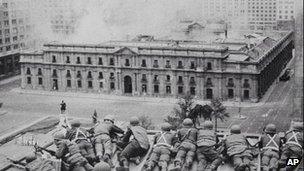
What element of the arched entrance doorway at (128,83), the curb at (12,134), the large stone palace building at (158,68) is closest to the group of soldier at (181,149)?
the curb at (12,134)

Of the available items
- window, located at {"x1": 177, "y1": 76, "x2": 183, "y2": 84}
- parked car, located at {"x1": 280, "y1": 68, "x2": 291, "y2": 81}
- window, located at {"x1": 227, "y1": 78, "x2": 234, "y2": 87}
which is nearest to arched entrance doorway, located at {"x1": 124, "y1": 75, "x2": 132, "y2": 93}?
window, located at {"x1": 177, "y1": 76, "x2": 183, "y2": 84}

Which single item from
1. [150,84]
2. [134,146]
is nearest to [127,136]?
[134,146]

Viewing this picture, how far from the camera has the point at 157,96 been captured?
4085 inches

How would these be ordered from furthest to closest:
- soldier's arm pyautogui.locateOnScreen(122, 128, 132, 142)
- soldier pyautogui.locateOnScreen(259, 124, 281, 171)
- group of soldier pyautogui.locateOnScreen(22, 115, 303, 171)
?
soldier's arm pyautogui.locateOnScreen(122, 128, 132, 142)
group of soldier pyautogui.locateOnScreen(22, 115, 303, 171)
soldier pyautogui.locateOnScreen(259, 124, 281, 171)

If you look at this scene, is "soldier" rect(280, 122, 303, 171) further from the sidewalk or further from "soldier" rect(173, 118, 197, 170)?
the sidewalk

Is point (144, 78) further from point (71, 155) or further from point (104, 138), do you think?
point (71, 155)

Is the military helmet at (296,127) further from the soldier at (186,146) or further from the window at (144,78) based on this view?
the window at (144,78)

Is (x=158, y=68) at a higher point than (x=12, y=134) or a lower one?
higher

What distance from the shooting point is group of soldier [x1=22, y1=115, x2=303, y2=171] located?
20344 millimetres

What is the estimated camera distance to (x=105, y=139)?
22.8 m

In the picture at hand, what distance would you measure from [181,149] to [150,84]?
82812 millimetres

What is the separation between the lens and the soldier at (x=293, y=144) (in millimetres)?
20031

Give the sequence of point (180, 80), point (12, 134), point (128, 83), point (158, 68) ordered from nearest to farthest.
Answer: point (12, 134), point (180, 80), point (158, 68), point (128, 83)

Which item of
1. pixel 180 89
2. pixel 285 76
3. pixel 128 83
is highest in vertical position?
pixel 128 83
